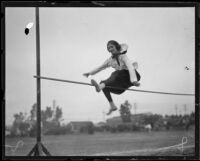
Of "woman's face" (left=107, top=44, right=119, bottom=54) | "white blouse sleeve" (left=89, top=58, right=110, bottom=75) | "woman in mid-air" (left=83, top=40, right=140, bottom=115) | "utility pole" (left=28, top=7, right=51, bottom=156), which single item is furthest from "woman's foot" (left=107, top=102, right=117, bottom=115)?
"utility pole" (left=28, top=7, right=51, bottom=156)

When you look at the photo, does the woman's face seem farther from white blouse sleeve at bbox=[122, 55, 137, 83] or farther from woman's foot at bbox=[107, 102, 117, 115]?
woman's foot at bbox=[107, 102, 117, 115]

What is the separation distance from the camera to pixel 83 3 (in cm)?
588

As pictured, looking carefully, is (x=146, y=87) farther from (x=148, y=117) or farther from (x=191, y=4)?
(x=191, y=4)

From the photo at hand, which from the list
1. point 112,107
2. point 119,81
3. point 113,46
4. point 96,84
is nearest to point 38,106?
point 96,84

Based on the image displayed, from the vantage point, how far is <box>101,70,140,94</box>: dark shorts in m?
5.94

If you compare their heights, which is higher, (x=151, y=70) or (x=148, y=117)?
(x=151, y=70)

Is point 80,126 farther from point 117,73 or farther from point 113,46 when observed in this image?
point 113,46

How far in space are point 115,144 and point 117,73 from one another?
28.9 inches

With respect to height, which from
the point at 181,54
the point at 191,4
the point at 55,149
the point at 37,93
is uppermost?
the point at 191,4

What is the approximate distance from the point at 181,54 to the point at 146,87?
495 millimetres

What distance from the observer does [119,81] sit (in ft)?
19.5

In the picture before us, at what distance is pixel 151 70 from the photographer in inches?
233

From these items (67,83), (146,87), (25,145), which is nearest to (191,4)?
(146,87)

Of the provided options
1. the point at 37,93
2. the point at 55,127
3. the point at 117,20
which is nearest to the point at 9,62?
the point at 37,93
